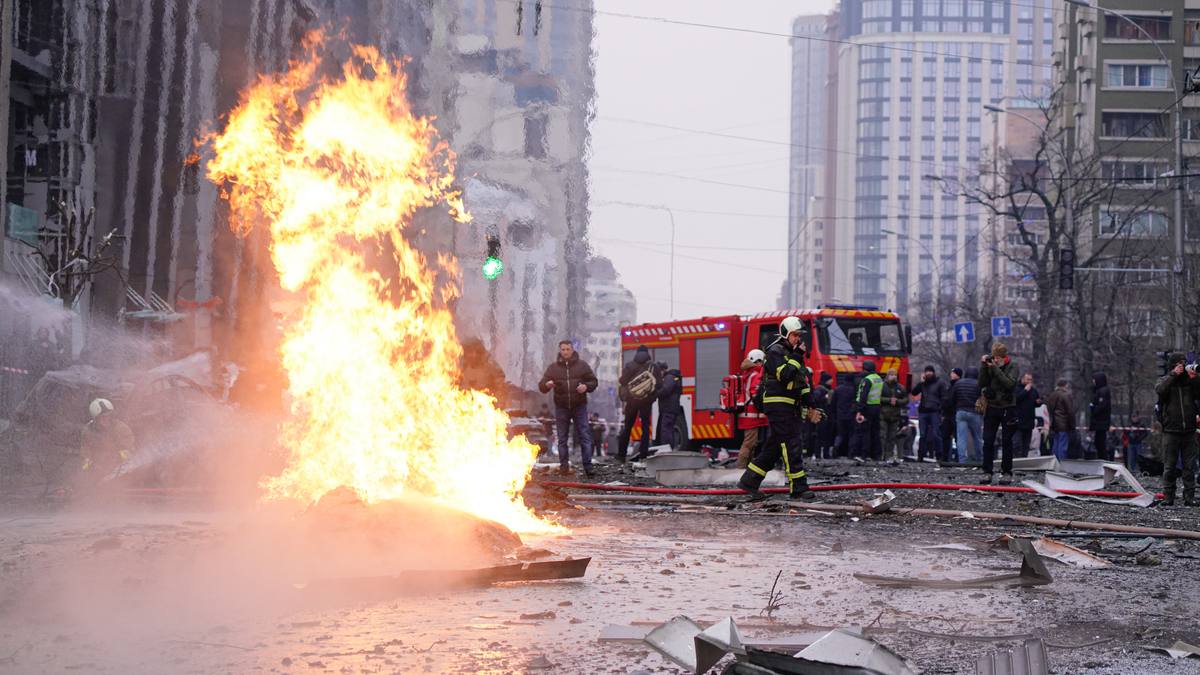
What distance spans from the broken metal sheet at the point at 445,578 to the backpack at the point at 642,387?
14387 millimetres

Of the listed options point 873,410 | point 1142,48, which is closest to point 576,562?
A: point 873,410

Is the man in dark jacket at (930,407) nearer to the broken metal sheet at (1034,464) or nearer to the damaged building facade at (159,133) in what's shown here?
the broken metal sheet at (1034,464)

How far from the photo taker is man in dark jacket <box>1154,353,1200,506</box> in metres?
15.6

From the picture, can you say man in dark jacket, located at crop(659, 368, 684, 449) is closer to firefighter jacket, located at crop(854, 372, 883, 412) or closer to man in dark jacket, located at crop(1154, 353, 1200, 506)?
firefighter jacket, located at crop(854, 372, 883, 412)

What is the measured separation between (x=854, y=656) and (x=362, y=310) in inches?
302

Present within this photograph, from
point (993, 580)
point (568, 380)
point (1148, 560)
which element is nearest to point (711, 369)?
point (568, 380)

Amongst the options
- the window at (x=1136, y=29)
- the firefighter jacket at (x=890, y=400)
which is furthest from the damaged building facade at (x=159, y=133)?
the window at (x=1136, y=29)

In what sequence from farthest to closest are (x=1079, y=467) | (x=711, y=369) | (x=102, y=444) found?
(x=711, y=369), (x=1079, y=467), (x=102, y=444)

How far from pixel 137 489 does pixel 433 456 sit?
22.5 ft

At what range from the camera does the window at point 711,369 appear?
1192 inches

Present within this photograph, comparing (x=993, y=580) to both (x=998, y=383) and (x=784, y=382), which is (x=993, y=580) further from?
(x=998, y=383)

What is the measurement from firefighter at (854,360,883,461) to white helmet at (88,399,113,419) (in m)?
14.1

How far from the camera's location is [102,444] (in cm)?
1752

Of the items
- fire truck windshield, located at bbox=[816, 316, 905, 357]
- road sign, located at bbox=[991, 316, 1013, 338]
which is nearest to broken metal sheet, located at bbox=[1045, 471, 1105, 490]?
fire truck windshield, located at bbox=[816, 316, 905, 357]
